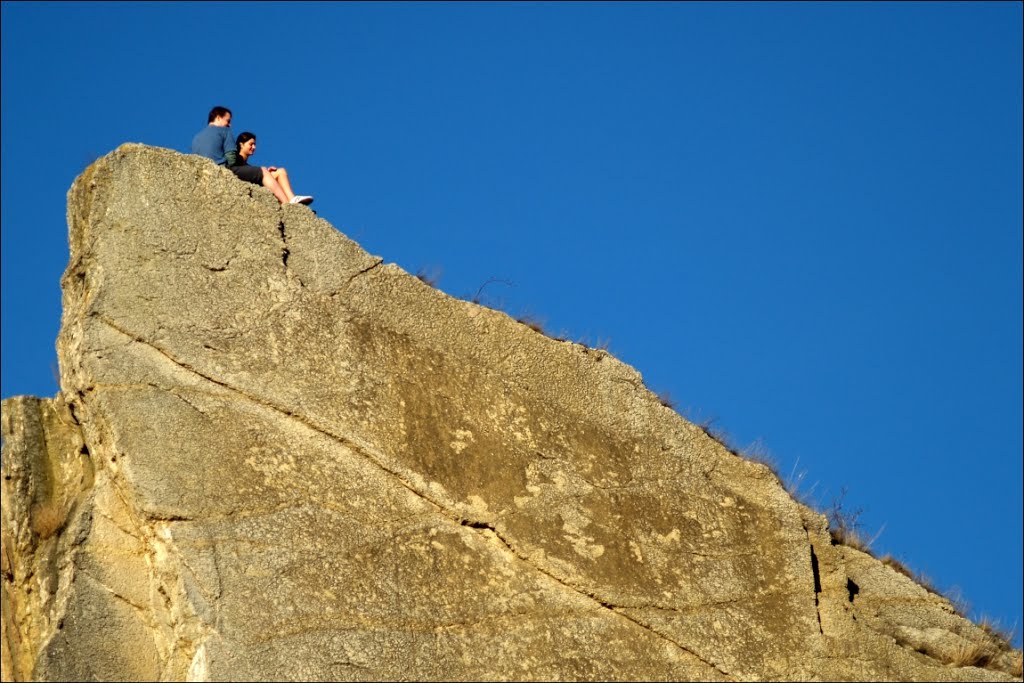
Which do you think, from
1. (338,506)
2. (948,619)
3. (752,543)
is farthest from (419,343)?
(948,619)

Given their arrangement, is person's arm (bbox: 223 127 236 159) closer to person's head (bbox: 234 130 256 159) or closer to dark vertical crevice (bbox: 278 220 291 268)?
person's head (bbox: 234 130 256 159)

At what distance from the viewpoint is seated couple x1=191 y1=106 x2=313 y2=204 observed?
1425 centimetres

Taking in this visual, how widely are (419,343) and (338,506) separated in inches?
68.9

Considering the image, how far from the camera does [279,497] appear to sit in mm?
11391

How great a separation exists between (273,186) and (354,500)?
3.75 meters

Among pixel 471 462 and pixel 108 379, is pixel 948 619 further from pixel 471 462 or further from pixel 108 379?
pixel 108 379

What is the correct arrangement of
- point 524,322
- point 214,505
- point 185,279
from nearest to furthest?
point 214,505 → point 185,279 → point 524,322

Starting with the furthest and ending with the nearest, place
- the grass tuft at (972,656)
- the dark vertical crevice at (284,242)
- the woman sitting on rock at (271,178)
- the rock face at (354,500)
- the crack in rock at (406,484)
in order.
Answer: the woman sitting on rock at (271,178)
the dark vertical crevice at (284,242)
the grass tuft at (972,656)
the crack in rock at (406,484)
the rock face at (354,500)

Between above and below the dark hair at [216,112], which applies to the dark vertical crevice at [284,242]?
below

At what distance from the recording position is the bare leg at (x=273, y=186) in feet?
46.6

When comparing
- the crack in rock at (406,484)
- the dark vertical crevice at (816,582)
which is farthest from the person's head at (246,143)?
the dark vertical crevice at (816,582)

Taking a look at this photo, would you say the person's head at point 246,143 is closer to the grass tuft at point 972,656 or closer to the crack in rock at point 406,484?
the crack in rock at point 406,484

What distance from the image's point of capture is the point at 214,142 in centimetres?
1443

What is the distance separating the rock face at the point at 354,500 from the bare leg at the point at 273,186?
1.30 meters
